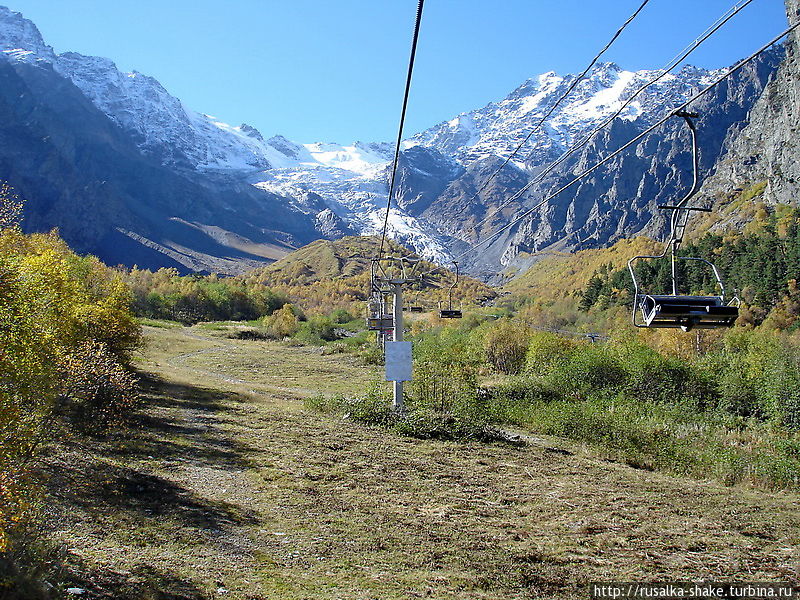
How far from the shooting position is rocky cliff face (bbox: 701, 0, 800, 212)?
14325 cm

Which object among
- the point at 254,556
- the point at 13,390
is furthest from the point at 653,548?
the point at 13,390

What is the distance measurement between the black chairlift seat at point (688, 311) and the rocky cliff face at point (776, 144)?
150 meters

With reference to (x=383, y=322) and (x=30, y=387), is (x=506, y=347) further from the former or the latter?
(x=30, y=387)

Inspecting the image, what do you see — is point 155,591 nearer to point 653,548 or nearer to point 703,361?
point 653,548

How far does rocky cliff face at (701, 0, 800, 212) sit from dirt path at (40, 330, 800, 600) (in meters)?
146

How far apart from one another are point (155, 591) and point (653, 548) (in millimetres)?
8840

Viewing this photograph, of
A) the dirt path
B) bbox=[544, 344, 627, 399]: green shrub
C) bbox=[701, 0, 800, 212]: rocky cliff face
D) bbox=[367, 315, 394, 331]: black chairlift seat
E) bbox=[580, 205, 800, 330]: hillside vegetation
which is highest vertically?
bbox=[701, 0, 800, 212]: rocky cliff face

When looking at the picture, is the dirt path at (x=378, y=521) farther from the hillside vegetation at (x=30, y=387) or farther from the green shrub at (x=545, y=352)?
the green shrub at (x=545, y=352)

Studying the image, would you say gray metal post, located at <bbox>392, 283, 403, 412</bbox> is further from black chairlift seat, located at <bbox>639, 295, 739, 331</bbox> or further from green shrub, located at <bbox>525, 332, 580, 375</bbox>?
green shrub, located at <bbox>525, 332, 580, 375</bbox>

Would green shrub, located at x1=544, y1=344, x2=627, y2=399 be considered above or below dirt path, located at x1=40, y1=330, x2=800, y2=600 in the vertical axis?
above

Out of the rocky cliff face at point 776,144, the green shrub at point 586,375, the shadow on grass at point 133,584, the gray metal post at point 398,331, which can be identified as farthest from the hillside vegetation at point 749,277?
the shadow on grass at point 133,584

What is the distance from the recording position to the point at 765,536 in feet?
42.0

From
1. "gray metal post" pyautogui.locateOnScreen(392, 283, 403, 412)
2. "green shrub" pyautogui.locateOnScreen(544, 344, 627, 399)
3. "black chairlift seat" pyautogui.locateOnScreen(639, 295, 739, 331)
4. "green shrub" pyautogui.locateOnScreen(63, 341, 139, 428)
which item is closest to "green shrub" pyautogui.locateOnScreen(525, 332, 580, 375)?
"green shrub" pyautogui.locateOnScreen(544, 344, 627, 399)

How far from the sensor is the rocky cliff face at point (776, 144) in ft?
470
